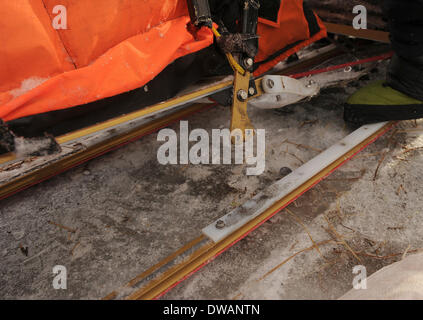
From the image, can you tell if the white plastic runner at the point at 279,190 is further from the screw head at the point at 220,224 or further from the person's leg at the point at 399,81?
the person's leg at the point at 399,81

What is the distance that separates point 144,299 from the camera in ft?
3.45

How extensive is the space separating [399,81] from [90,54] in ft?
5.91

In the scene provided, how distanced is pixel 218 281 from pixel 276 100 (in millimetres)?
1153

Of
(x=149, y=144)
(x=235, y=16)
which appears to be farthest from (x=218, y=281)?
(x=235, y=16)

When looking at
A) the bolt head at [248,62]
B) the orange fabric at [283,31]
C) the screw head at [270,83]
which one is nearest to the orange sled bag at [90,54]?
the bolt head at [248,62]

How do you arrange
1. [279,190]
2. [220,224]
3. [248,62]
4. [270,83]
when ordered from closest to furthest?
[220,224] → [279,190] → [248,62] → [270,83]

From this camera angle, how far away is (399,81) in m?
1.81

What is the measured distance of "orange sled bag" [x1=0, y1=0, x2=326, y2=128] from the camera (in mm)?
971

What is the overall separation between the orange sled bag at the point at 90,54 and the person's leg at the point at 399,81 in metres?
1.10

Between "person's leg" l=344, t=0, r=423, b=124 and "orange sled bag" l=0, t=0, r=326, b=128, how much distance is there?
1.10 meters

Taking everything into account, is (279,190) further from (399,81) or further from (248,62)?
(399,81)

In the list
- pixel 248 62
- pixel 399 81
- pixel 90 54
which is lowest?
pixel 399 81

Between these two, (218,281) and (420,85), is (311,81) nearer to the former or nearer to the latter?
(420,85)

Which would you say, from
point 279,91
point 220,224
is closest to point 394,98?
point 279,91
